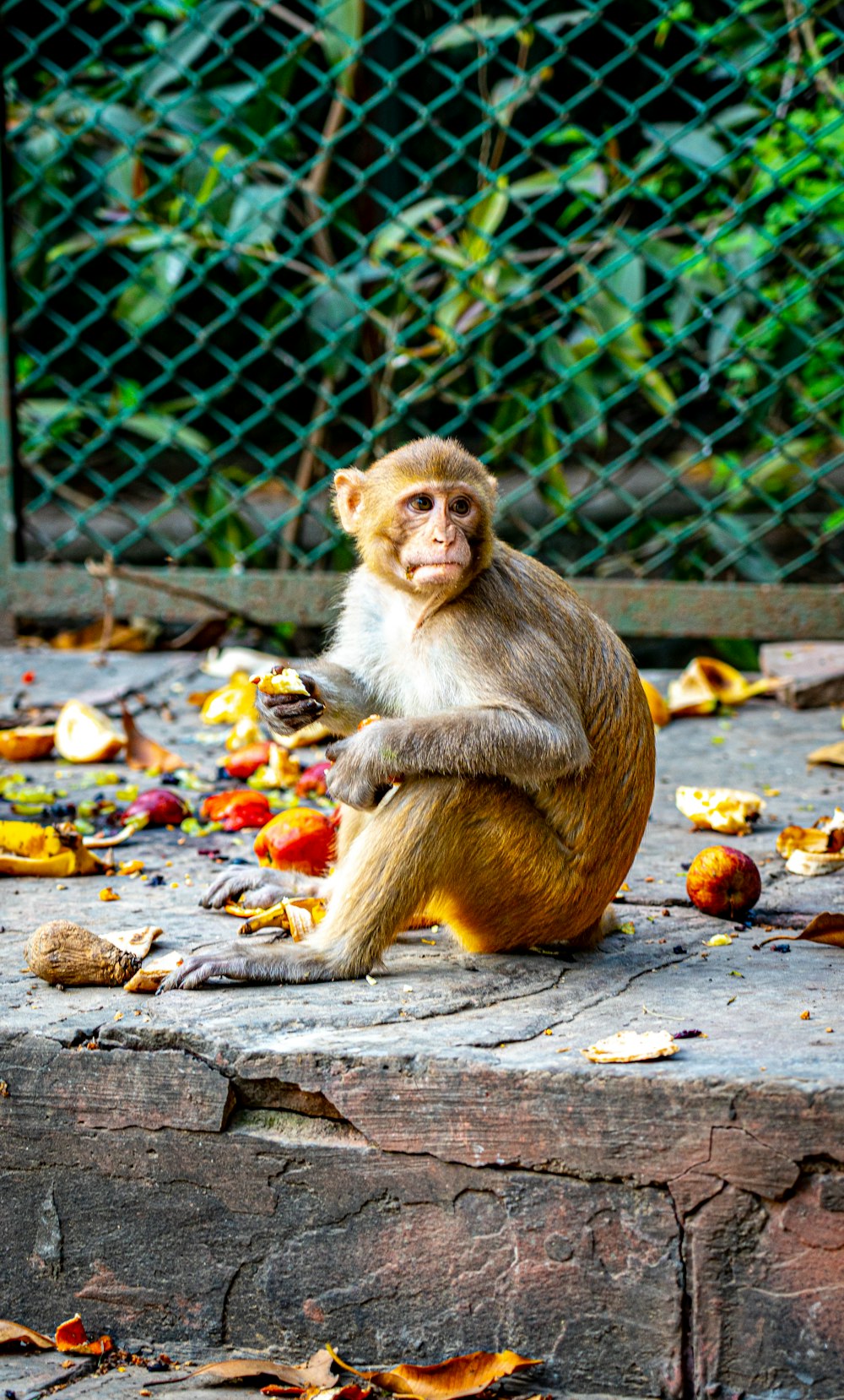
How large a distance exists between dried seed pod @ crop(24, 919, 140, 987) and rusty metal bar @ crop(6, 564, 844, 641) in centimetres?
308

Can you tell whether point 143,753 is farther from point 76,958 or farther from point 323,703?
point 76,958

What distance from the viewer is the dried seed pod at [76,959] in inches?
120

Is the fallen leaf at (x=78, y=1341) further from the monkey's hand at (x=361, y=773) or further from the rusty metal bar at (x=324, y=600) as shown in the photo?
the rusty metal bar at (x=324, y=600)

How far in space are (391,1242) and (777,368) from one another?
503 centimetres

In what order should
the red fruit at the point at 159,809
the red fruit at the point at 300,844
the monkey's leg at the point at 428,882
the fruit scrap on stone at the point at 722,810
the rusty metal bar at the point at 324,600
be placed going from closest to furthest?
1. the monkey's leg at the point at 428,882
2. the red fruit at the point at 300,844
3. the fruit scrap on stone at the point at 722,810
4. the red fruit at the point at 159,809
5. the rusty metal bar at the point at 324,600

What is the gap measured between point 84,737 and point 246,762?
642 mm

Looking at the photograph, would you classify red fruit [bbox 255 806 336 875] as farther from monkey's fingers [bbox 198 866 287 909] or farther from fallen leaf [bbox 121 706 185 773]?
fallen leaf [bbox 121 706 185 773]

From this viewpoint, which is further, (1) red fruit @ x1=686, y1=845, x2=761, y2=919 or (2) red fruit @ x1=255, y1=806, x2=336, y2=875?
(2) red fruit @ x1=255, y1=806, x2=336, y2=875

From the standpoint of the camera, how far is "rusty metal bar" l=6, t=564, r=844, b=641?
19.9ft

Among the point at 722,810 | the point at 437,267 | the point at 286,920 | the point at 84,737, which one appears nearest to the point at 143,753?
the point at 84,737

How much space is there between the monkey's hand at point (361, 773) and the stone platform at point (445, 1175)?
1.31 feet

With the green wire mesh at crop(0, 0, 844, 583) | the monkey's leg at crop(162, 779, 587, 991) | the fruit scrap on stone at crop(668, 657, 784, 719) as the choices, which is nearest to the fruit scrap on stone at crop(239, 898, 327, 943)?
the monkey's leg at crop(162, 779, 587, 991)

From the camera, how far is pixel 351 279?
6.69 metres

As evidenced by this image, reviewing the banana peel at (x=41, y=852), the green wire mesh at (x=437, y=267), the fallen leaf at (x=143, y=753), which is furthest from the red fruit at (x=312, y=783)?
the green wire mesh at (x=437, y=267)
